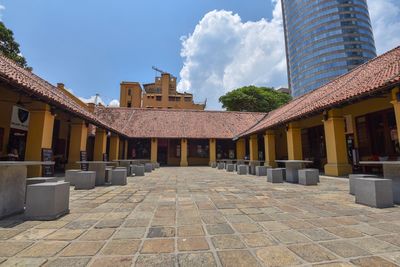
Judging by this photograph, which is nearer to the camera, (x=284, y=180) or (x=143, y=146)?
(x=284, y=180)

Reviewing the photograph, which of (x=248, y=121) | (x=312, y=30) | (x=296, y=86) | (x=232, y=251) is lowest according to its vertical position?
(x=232, y=251)

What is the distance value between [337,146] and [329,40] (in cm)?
7119

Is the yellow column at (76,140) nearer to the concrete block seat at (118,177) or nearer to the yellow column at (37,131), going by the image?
the yellow column at (37,131)

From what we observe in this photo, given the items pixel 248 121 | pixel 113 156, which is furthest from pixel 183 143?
pixel 248 121

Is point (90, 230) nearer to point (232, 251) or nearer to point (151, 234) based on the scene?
point (151, 234)

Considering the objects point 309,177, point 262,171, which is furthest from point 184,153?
point 309,177

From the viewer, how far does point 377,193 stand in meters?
4.16

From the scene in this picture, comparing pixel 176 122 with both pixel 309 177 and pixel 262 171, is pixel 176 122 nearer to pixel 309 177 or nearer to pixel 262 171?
pixel 262 171

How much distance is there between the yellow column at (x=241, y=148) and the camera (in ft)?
67.3

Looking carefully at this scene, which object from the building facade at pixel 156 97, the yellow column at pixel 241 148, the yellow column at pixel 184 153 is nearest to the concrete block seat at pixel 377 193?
the yellow column at pixel 241 148

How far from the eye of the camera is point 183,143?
66.7ft

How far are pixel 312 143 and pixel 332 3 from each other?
72.9 m

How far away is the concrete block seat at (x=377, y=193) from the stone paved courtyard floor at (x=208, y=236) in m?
0.21

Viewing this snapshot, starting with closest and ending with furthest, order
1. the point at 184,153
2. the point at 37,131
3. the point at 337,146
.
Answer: the point at 37,131 < the point at 337,146 < the point at 184,153
